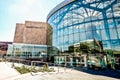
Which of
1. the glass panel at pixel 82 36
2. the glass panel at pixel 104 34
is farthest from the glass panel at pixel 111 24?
the glass panel at pixel 82 36

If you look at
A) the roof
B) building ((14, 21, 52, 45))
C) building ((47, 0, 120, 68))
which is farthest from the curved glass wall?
building ((14, 21, 52, 45))

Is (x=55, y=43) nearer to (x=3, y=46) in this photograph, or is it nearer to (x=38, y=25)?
(x=38, y=25)

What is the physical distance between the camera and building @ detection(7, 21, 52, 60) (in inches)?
1291

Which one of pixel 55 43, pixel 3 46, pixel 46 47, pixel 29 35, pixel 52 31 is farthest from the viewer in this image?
pixel 3 46

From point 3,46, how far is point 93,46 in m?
46.0

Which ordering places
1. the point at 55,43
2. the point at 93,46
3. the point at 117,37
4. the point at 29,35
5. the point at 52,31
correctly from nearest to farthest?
the point at 117,37, the point at 93,46, the point at 55,43, the point at 52,31, the point at 29,35

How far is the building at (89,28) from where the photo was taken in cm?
2053

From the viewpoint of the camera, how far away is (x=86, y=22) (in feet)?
77.7

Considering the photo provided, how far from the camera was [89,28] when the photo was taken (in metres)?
22.9

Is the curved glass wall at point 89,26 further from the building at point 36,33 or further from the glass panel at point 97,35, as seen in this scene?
the building at point 36,33

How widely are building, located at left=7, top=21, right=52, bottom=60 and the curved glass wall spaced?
19.8 feet

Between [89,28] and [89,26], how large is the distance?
0.39 meters

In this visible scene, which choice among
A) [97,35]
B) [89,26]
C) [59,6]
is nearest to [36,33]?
[59,6]

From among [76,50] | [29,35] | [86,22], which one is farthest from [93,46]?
[29,35]
